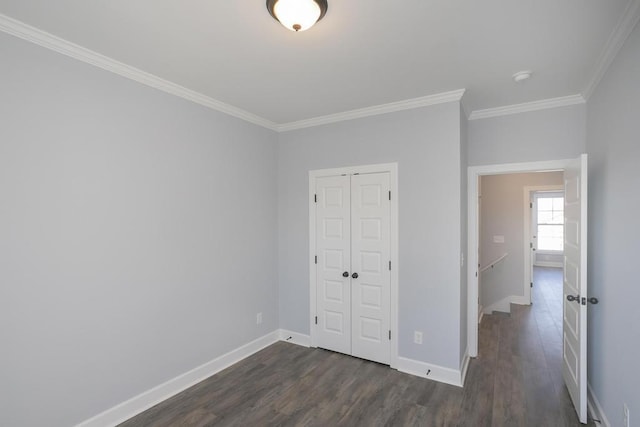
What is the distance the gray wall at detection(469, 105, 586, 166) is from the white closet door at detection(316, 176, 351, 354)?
1.57m

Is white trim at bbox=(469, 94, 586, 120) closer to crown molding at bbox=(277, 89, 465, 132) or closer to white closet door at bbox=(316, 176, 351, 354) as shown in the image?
crown molding at bbox=(277, 89, 465, 132)

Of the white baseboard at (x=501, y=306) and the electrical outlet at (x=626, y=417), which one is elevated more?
the electrical outlet at (x=626, y=417)

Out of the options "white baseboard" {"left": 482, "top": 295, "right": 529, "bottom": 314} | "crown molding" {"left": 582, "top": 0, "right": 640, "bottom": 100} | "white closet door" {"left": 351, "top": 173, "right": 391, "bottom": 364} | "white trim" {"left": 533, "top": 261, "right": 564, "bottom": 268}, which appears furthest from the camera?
"white trim" {"left": 533, "top": 261, "right": 564, "bottom": 268}

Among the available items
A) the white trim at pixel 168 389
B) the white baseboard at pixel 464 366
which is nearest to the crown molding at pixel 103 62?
the white trim at pixel 168 389

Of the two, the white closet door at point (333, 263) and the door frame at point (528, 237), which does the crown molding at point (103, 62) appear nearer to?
the white closet door at point (333, 263)

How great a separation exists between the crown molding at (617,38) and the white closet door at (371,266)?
1863 mm

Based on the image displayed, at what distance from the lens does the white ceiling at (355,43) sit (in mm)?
1737

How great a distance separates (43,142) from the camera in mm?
1999

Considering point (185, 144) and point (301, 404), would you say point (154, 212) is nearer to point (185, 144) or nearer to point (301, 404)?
point (185, 144)

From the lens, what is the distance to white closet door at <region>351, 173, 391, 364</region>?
131 inches

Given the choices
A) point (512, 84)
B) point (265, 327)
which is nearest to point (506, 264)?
point (512, 84)

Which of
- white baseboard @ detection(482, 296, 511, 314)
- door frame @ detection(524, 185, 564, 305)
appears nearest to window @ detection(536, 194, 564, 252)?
door frame @ detection(524, 185, 564, 305)

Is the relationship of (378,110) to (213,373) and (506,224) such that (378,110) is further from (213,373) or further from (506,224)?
(506,224)

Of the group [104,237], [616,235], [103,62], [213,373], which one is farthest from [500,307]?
[103,62]
